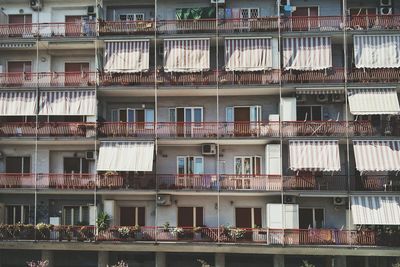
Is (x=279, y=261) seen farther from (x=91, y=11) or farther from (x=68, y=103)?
(x=91, y=11)

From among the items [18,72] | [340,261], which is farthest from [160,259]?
[18,72]

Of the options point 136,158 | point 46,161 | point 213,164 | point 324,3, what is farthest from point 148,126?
point 324,3

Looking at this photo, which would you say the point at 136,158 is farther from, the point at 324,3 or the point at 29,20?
the point at 324,3

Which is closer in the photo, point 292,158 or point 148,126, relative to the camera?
point 292,158

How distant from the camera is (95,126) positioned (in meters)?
29.3

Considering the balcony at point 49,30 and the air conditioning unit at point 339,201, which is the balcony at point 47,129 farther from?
the air conditioning unit at point 339,201

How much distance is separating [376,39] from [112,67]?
14135mm

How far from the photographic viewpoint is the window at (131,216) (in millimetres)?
29938

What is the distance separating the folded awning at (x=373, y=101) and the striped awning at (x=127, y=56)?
1106 centimetres

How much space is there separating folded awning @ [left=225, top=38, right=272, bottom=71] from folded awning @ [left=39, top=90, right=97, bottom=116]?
7.65m

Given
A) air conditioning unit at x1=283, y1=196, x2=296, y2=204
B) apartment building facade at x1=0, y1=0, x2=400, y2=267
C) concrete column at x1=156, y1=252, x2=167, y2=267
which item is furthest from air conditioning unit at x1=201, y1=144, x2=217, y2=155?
concrete column at x1=156, y1=252, x2=167, y2=267

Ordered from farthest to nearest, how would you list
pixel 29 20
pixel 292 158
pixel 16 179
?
pixel 29 20 → pixel 16 179 → pixel 292 158

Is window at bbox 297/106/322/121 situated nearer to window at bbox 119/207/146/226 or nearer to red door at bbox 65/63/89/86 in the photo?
window at bbox 119/207/146/226

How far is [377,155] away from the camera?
27188 mm
